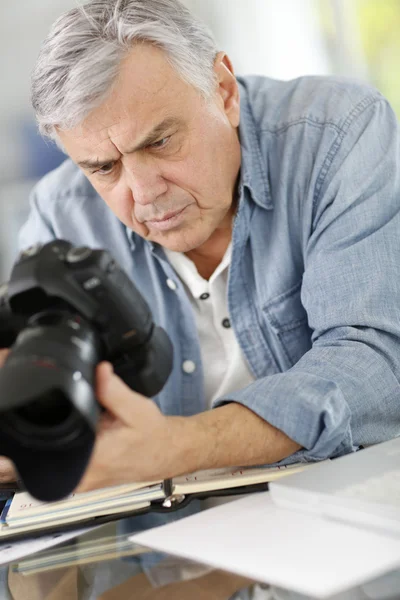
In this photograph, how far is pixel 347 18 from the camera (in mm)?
2727

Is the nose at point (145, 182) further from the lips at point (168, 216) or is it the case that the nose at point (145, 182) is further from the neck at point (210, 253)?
the neck at point (210, 253)

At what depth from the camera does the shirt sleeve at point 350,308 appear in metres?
0.91

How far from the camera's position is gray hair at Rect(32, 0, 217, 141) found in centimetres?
108

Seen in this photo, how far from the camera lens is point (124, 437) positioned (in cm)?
72

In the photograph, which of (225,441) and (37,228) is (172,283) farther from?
(225,441)

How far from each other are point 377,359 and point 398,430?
11 cm

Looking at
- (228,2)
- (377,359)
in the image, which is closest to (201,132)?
(377,359)

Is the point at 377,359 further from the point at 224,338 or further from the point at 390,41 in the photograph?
the point at 390,41

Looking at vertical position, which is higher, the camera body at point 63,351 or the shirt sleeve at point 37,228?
the camera body at point 63,351

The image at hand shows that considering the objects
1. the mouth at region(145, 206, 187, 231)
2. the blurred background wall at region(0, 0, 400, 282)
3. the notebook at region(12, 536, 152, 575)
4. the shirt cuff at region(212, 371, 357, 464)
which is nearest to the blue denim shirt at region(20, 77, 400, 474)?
the shirt cuff at region(212, 371, 357, 464)

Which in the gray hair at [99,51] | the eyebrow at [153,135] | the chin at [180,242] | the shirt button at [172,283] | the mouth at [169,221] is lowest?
the shirt button at [172,283]

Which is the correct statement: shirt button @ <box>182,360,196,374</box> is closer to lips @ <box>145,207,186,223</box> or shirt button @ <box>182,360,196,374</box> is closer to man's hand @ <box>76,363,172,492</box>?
lips @ <box>145,207,186,223</box>

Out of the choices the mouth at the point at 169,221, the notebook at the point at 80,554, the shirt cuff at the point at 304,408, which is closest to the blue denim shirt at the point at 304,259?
the shirt cuff at the point at 304,408

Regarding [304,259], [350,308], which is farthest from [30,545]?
[304,259]
